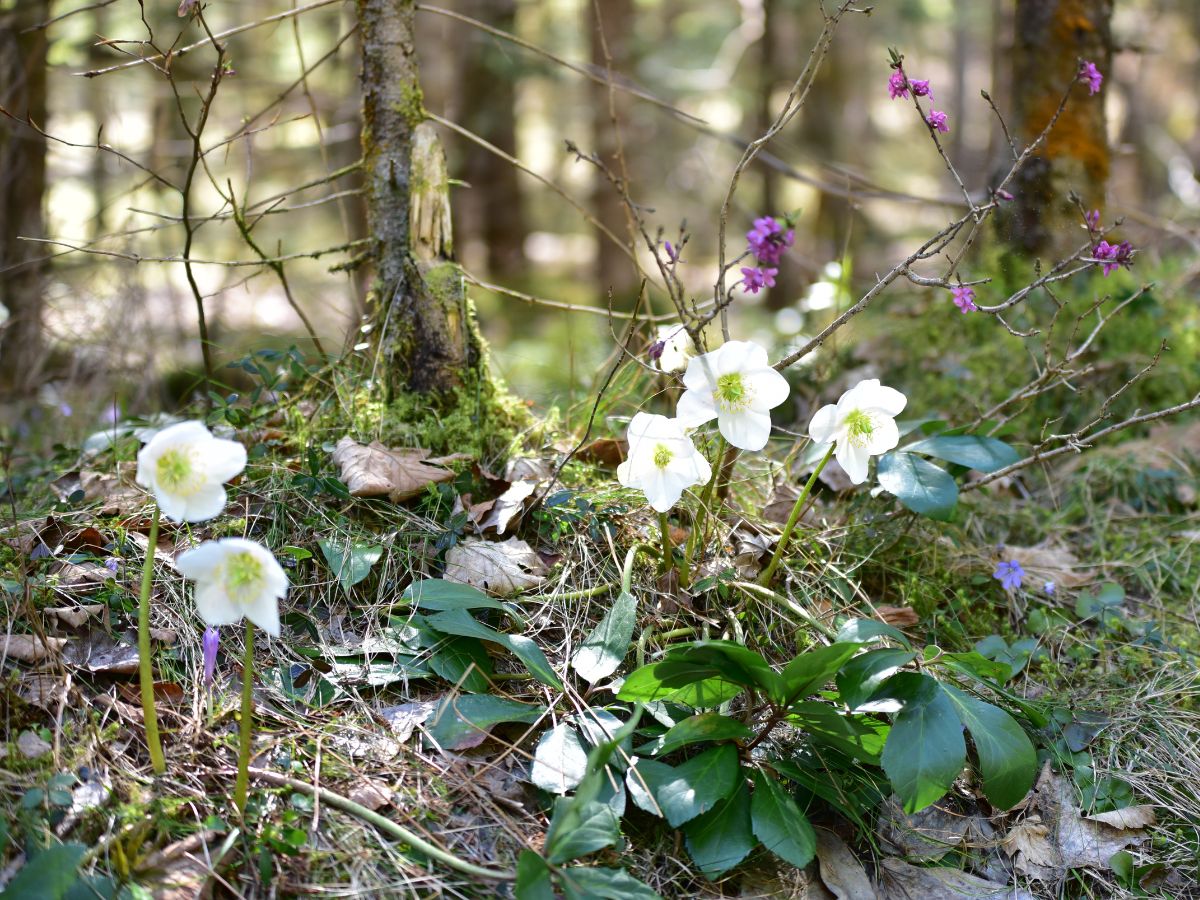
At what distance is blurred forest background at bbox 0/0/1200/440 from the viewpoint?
379 centimetres

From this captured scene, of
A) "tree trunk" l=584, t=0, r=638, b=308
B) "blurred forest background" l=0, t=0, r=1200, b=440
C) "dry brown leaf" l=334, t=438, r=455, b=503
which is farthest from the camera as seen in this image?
"tree trunk" l=584, t=0, r=638, b=308

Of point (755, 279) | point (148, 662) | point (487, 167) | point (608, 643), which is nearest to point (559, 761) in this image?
point (608, 643)

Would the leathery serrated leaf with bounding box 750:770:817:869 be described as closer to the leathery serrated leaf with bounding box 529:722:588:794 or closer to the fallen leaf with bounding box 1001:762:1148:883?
the leathery serrated leaf with bounding box 529:722:588:794

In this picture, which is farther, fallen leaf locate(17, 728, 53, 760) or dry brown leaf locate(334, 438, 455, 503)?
dry brown leaf locate(334, 438, 455, 503)

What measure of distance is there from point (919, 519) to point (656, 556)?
2.91 feet

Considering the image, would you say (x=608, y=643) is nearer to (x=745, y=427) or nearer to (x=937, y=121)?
(x=745, y=427)

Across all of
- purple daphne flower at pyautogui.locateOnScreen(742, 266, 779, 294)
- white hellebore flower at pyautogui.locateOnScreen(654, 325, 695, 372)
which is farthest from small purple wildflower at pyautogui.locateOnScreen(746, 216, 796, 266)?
white hellebore flower at pyautogui.locateOnScreen(654, 325, 695, 372)

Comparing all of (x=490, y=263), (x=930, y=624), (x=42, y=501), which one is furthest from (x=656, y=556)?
(x=490, y=263)

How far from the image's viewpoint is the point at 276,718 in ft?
6.70

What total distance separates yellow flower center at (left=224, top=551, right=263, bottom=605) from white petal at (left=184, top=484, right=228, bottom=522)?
126mm

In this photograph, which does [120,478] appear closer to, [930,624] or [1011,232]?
[930,624]

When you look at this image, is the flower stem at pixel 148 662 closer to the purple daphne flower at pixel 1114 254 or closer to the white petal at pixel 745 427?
the white petal at pixel 745 427

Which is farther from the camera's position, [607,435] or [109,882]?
[607,435]

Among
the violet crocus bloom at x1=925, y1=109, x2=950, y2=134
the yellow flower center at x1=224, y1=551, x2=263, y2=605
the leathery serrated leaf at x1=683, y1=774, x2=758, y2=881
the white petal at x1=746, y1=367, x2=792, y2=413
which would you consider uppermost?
the violet crocus bloom at x1=925, y1=109, x2=950, y2=134
